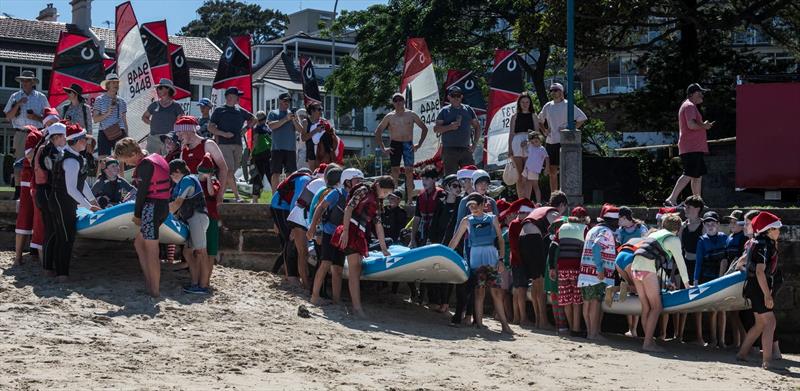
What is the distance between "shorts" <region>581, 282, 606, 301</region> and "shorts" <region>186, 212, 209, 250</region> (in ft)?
14.4

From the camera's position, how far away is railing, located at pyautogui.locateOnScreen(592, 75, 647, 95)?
55.0 m

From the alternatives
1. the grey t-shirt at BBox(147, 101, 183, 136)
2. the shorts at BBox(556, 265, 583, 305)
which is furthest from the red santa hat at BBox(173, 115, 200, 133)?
the shorts at BBox(556, 265, 583, 305)

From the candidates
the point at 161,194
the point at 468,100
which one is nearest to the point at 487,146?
the point at 468,100

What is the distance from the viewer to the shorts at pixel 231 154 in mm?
15695

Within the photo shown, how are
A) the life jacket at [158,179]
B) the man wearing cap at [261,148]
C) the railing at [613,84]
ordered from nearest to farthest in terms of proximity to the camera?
the life jacket at [158,179] → the man wearing cap at [261,148] → the railing at [613,84]

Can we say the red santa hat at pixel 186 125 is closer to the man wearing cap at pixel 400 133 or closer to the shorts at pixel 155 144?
the shorts at pixel 155 144

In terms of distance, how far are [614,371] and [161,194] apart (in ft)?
16.5

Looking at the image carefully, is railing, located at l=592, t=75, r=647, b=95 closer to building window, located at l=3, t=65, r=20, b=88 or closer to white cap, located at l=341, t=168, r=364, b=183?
building window, located at l=3, t=65, r=20, b=88

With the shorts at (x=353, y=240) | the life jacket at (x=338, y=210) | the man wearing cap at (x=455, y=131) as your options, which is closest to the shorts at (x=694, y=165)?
the man wearing cap at (x=455, y=131)

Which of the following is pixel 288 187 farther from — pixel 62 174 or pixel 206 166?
pixel 62 174

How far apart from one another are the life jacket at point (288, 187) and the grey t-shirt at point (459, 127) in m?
3.05

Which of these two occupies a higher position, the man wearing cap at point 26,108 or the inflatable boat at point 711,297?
the man wearing cap at point 26,108

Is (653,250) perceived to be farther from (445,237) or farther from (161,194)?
(161,194)

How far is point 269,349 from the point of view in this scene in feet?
33.4
